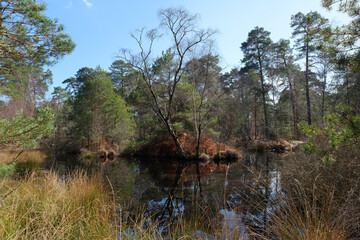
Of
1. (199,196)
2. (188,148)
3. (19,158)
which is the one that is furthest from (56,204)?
(188,148)

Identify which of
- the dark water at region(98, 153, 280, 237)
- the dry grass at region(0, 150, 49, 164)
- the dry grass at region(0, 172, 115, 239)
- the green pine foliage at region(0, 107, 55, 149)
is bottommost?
the dark water at region(98, 153, 280, 237)

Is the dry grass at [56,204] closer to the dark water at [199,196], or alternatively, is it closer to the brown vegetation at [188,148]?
the dark water at [199,196]

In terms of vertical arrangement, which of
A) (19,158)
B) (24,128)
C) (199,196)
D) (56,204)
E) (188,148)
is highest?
(24,128)

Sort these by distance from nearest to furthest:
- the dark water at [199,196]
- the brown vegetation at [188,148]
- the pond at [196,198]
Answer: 1. the pond at [196,198]
2. the dark water at [199,196]
3. the brown vegetation at [188,148]

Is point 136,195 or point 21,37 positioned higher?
point 21,37

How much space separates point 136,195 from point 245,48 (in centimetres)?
2565

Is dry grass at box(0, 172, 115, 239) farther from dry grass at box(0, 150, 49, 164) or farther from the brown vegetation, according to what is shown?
the brown vegetation

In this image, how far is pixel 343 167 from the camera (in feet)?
11.2

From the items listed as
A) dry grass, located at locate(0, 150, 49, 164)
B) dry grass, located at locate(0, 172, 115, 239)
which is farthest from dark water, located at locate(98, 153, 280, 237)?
dry grass, located at locate(0, 150, 49, 164)

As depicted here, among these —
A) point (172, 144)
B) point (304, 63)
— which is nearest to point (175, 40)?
point (172, 144)

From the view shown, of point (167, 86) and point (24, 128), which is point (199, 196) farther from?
point (167, 86)

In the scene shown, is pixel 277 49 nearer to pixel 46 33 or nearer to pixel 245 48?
pixel 245 48

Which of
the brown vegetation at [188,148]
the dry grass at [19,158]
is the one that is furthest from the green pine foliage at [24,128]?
the brown vegetation at [188,148]

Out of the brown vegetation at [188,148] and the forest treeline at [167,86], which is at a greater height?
the forest treeline at [167,86]
